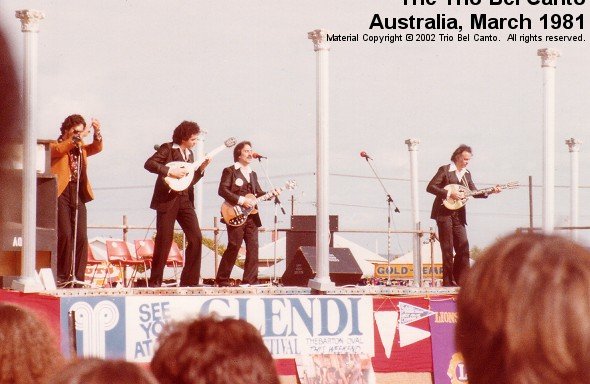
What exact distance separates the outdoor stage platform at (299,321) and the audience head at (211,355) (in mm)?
6589

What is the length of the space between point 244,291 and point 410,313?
6.04 feet

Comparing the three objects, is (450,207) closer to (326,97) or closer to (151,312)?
(326,97)

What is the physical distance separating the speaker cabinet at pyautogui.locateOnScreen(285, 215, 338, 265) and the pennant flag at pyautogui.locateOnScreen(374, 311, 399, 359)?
202 inches

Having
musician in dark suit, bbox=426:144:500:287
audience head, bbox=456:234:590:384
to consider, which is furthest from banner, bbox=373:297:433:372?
audience head, bbox=456:234:590:384

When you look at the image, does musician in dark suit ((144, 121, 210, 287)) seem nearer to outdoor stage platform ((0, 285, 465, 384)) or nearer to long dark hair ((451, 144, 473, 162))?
outdoor stage platform ((0, 285, 465, 384))

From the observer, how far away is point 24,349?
2.22m

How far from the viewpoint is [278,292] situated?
32.7 ft

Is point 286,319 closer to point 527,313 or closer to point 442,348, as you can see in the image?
point 442,348

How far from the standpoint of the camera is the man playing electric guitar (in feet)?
37.5

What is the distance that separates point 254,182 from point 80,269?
2.84 meters

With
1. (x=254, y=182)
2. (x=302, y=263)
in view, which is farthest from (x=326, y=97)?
(x=302, y=263)

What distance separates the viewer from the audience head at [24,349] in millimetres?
2197

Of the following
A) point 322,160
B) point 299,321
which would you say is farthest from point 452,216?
point 299,321

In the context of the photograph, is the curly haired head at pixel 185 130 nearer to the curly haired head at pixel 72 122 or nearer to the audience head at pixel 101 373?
the curly haired head at pixel 72 122
